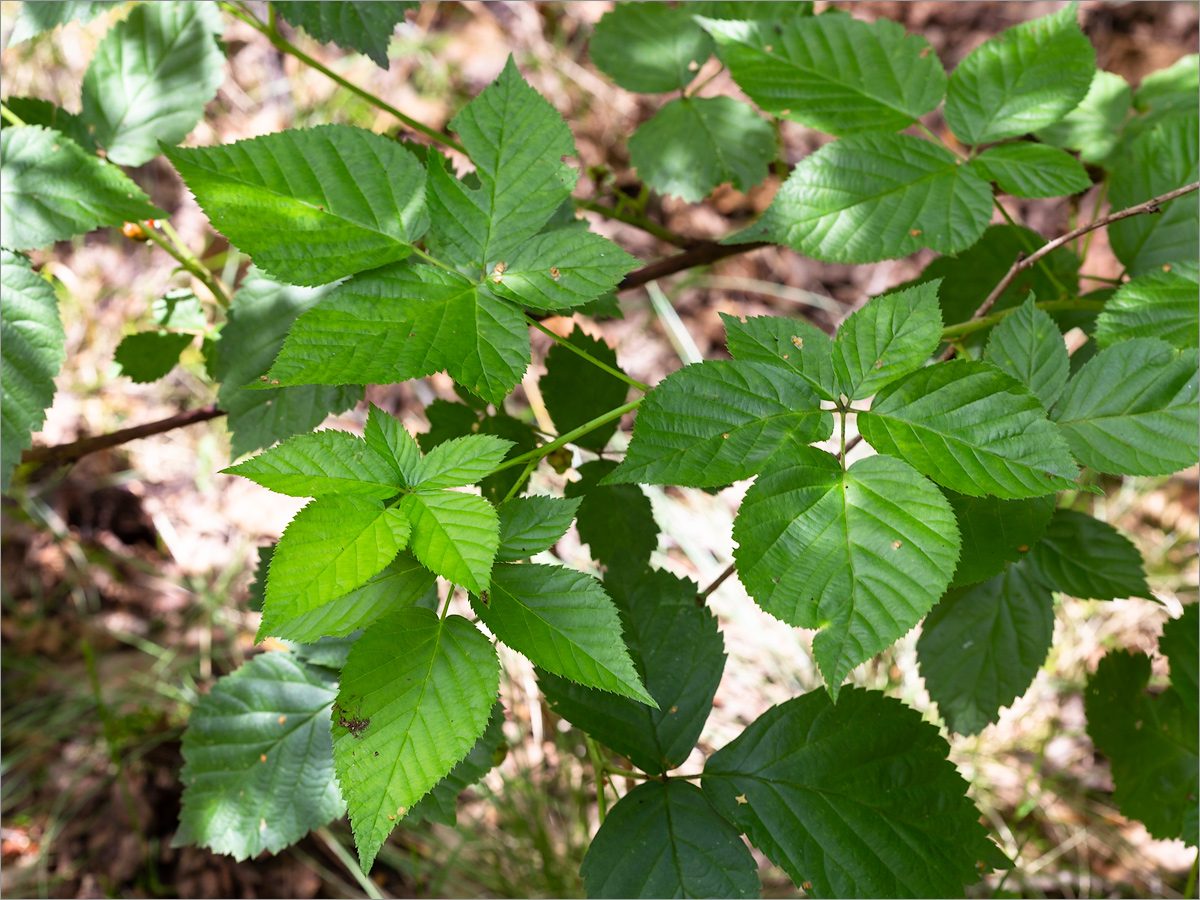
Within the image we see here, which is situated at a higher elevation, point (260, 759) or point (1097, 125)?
point (1097, 125)

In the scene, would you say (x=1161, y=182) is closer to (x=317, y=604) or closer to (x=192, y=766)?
(x=317, y=604)

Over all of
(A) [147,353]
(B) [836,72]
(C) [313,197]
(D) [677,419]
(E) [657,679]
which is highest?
(B) [836,72]

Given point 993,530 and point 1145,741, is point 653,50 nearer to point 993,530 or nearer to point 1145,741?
point 993,530

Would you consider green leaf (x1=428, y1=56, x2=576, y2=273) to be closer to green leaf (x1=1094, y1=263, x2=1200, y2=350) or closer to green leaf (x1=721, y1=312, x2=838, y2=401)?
green leaf (x1=721, y1=312, x2=838, y2=401)

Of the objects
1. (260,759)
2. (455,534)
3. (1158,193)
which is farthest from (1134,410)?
(260,759)

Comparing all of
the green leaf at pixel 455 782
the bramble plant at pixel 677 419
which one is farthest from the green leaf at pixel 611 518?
the green leaf at pixel 455 782

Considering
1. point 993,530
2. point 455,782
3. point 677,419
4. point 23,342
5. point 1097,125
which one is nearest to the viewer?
point 677,419
